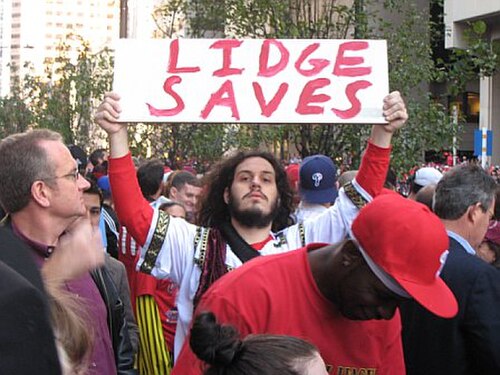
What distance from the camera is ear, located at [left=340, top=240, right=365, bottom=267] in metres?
2.77

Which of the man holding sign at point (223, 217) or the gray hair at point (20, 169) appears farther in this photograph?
the man holding sign at point (223, 217)

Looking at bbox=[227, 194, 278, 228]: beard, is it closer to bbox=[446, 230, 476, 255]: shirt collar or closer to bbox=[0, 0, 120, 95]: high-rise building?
bbox=[446, 230, 476, 255]: shirt collar

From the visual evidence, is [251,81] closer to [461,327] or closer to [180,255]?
[180,255]

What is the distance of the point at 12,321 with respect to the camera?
126cm

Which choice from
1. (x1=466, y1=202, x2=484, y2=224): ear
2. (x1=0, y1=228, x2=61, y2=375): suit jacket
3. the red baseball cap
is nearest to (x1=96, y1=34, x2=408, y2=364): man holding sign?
(x1=466, y1=202, x2=484, y2=224): ear

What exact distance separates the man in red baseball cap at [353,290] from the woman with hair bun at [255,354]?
1.40 feet

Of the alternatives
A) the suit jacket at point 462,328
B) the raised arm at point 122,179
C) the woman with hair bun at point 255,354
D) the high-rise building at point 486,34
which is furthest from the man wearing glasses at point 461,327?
the high-rise building at point 486,34

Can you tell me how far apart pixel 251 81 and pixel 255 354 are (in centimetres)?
206

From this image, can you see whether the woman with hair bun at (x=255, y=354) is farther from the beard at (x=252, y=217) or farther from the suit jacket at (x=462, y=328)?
the beard at (x=252, y=217)

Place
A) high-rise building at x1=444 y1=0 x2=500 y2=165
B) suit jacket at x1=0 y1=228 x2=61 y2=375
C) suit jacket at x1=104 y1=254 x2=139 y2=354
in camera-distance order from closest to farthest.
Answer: suit jacket at x1=0 y1=228 x2=61 y2=375
suit jacket at x1=104 y1=254 x2=139 y2=354
high-rise building at x1=444 y1=0 x2=500 y2=165

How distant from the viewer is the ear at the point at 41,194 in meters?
3.70

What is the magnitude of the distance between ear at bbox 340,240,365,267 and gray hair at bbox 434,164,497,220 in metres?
1.36

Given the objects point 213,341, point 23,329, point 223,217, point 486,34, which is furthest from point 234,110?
point 486,34

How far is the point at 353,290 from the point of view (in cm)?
276
